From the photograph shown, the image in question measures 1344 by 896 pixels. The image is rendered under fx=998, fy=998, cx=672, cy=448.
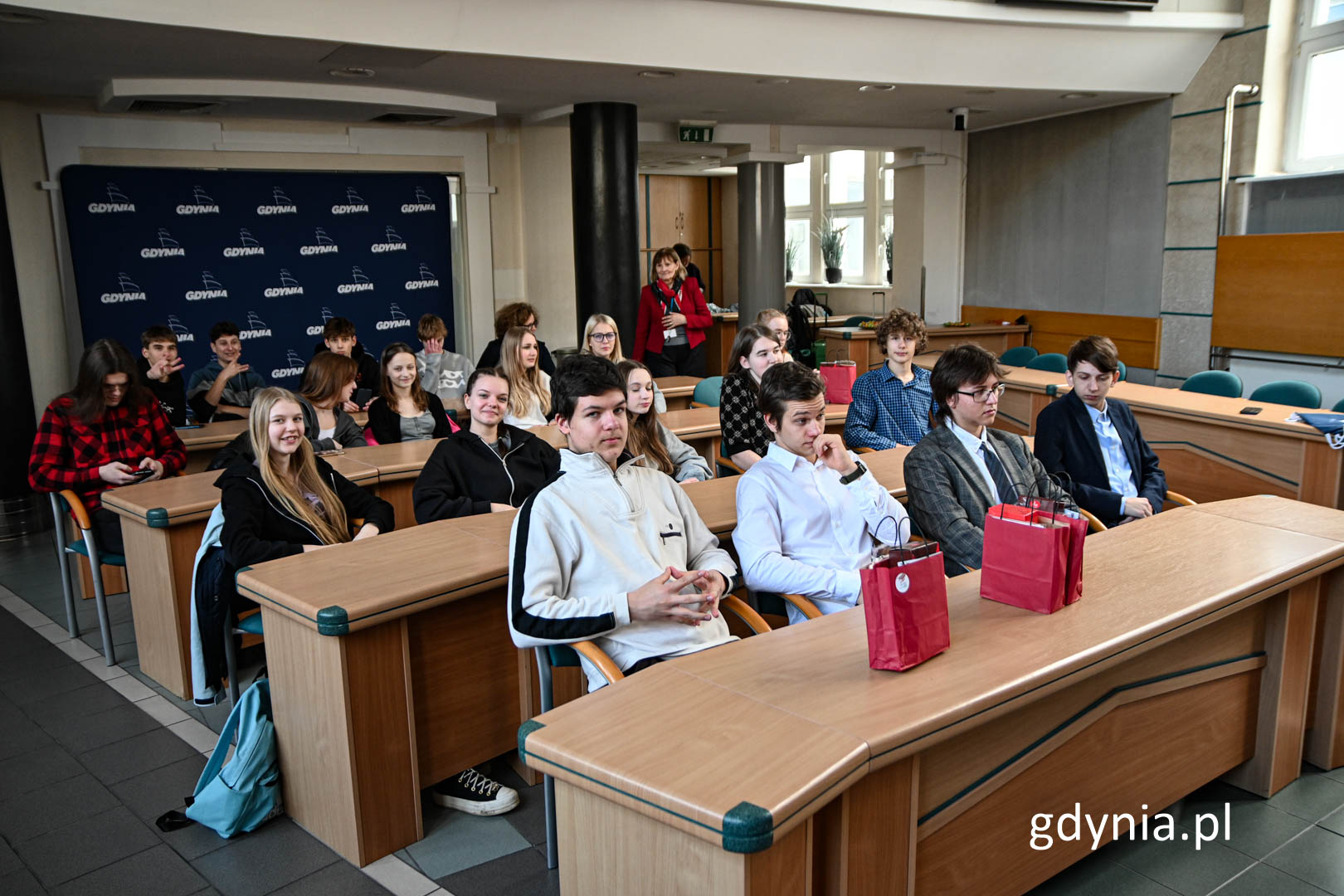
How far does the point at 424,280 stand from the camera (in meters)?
9.79

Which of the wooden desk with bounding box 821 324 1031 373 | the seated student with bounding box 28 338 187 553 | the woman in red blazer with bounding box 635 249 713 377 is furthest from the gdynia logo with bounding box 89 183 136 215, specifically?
the wooden desk with bounding box 821 324 1031 373

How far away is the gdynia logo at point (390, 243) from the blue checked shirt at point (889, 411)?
19.3ft

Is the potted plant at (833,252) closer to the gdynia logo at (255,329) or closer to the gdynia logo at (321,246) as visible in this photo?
the gdynia logo at (321,246)

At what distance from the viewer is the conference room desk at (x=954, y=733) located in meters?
1.77

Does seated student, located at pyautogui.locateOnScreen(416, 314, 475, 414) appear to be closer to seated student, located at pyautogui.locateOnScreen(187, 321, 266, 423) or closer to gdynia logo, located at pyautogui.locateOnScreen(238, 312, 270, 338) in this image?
seated student, located at pyautogui.locateOnScreen(187, 321, 266, 423)

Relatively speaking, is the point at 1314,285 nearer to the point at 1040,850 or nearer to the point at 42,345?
the point at 1040,850

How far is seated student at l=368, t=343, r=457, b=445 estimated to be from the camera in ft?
17.6

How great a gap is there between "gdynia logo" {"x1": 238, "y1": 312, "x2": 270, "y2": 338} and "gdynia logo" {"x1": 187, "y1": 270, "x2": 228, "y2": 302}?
30 cm

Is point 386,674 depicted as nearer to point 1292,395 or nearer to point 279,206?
point 1292,395

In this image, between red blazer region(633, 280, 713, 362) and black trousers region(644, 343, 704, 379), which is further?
black trousers region(644, 343, 704, 379)

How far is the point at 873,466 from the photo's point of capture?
428 centimetres

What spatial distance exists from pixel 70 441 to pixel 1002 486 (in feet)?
13.4

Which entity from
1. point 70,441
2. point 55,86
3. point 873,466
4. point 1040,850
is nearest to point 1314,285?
point 873,466

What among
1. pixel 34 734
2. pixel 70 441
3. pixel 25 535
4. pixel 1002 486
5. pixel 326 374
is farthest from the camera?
pixel 25 535
